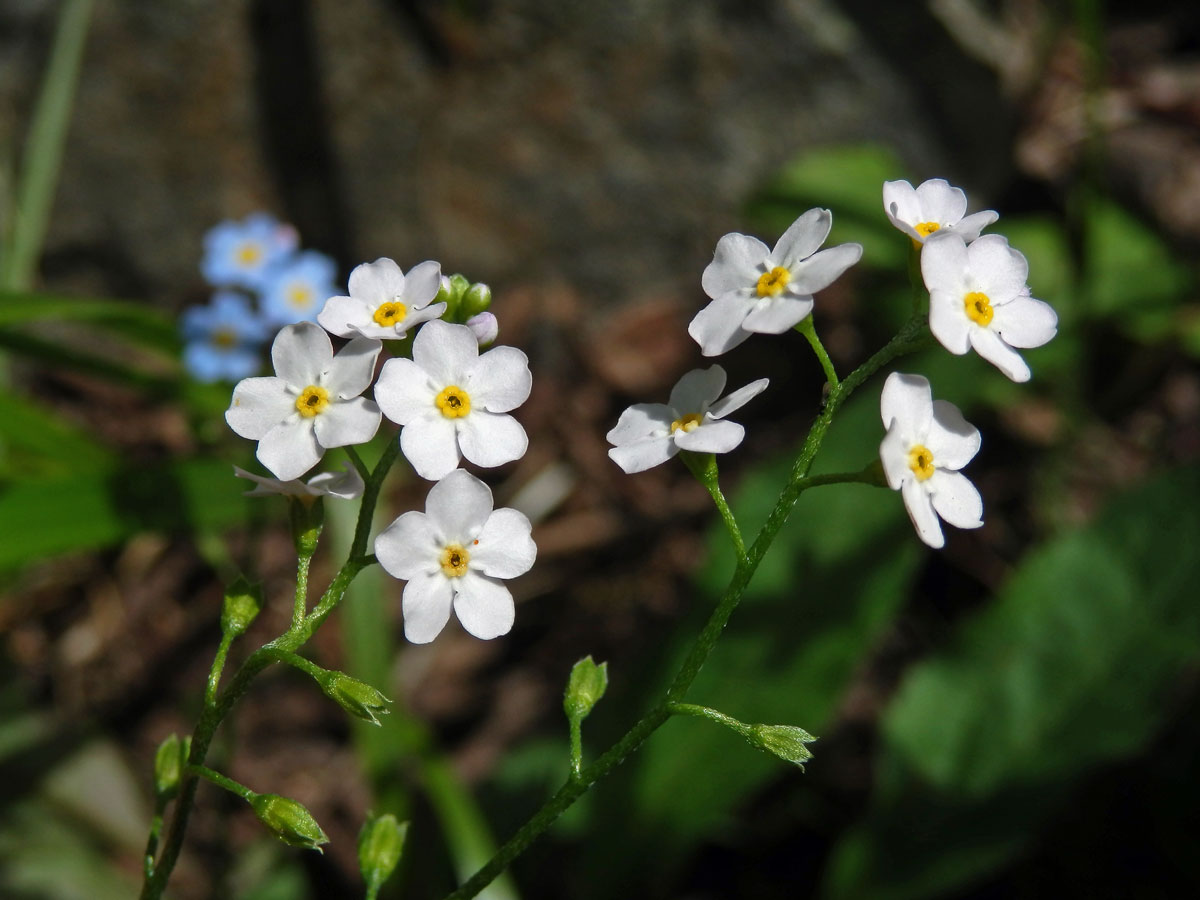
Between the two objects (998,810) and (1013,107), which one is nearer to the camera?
(998,810)

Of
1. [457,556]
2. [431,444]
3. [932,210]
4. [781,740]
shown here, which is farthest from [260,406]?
[932,210]

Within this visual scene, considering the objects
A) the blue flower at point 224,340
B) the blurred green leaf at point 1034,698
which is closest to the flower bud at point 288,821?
the blurred green leaf at point 1034,698

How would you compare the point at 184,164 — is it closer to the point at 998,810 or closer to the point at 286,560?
the point at 286,560

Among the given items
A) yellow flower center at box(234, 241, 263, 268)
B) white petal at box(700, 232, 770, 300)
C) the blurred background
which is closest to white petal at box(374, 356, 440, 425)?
white petal at box(700, 232, 770, 300)

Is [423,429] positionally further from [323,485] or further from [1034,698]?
[1034,698]

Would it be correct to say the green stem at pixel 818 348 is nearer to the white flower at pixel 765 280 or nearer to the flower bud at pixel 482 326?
the white flower at pixel 765 280

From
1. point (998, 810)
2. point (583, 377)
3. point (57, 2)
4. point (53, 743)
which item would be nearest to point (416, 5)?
point (57, 2)

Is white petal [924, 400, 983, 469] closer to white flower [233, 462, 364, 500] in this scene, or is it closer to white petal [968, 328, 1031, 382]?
white petal [968, 328, 1031, 382]
